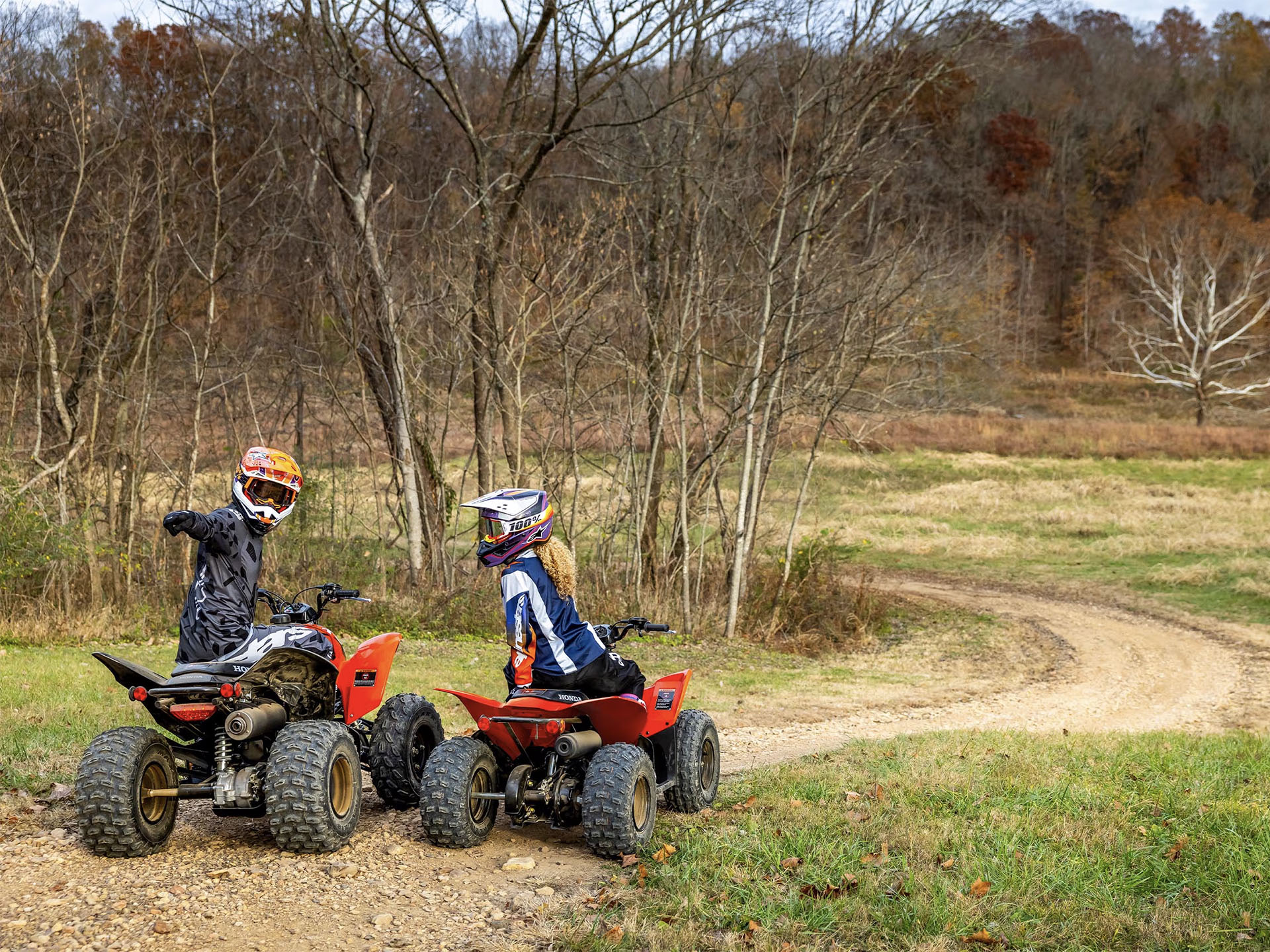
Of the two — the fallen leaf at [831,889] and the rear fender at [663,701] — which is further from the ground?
the rear fender at [663,701]

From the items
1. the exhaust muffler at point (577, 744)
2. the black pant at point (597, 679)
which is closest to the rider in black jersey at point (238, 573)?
the black pant at point (597, 679)

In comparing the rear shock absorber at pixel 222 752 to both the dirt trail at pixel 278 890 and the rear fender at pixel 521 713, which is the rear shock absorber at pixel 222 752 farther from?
the rear fender at pixel 521 713

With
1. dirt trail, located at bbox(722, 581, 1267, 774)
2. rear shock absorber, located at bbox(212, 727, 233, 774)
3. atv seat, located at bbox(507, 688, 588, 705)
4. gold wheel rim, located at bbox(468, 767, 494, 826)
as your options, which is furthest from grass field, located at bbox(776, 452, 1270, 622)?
rear shock absorber, located at bbox(212, 727, 233, 774)

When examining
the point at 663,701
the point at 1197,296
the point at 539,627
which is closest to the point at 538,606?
the point at 539,627

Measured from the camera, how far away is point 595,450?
59.2 ft

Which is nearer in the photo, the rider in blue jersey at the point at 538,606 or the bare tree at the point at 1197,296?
the rider in blue jersey at the point at 538,606

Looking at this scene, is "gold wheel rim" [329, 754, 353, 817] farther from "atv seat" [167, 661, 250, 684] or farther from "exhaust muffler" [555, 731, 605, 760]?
"exhaust muffler" [555, 731, 605, 760]

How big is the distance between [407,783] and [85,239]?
47.1ft

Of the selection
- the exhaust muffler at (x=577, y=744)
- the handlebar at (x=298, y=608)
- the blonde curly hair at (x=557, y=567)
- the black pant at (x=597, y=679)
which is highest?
the blonde curly hair at (x=557, y=567)

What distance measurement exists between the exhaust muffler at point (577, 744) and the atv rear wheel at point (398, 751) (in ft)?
3.31

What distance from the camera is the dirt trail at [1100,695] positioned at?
1070 centimetres

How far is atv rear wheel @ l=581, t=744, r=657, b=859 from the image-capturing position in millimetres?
5652

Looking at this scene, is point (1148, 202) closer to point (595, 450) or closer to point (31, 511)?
point (595, 450)

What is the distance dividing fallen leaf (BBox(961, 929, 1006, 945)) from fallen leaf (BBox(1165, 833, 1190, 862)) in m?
1.44
